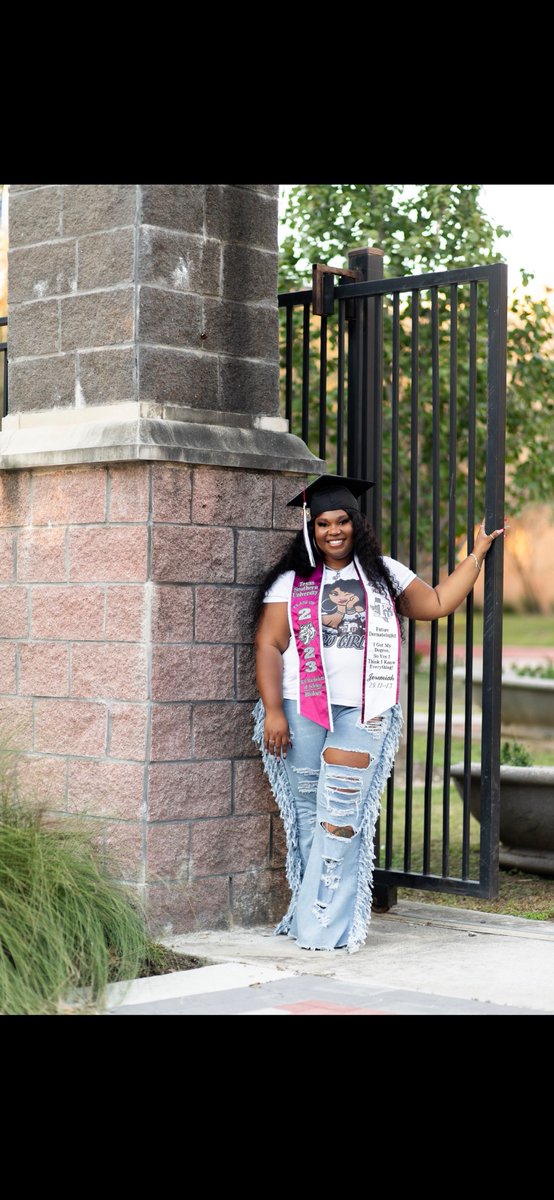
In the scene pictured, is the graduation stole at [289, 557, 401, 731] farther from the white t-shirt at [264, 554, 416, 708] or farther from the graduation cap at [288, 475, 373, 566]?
the graduation cap at [288, 475, 373, 566]

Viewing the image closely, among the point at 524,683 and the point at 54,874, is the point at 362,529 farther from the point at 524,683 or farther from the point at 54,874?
the point at 524,683

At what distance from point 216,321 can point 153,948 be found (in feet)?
8.13

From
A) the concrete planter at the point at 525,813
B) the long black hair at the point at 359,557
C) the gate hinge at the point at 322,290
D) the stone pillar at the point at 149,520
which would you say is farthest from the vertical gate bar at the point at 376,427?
the concrete planter at the point at 525,813

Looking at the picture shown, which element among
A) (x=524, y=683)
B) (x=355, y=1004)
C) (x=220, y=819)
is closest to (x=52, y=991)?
(x=355, y=1004)

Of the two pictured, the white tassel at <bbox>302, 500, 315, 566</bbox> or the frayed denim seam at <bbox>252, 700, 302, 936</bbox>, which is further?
the frayed denim seam at <bbox>252, 700, 302, 936</bbox>

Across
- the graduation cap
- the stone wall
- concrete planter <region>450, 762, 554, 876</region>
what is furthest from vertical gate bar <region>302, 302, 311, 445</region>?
concrete planter <region>450, 762, 554, 876</region>

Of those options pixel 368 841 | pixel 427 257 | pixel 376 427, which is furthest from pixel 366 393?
pixel 427 257

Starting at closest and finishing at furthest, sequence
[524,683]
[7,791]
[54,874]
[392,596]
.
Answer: [54,874] < [7,791] < [392,596] < [524,683]

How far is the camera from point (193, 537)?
5.80m

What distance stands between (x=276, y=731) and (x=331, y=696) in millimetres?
255

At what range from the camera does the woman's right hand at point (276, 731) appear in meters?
5.77

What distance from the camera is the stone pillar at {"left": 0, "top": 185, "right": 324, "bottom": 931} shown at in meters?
5.67

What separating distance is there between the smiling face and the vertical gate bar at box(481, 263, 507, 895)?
1.88 ft

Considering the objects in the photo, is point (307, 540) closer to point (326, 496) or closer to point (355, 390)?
point (326, 496)
